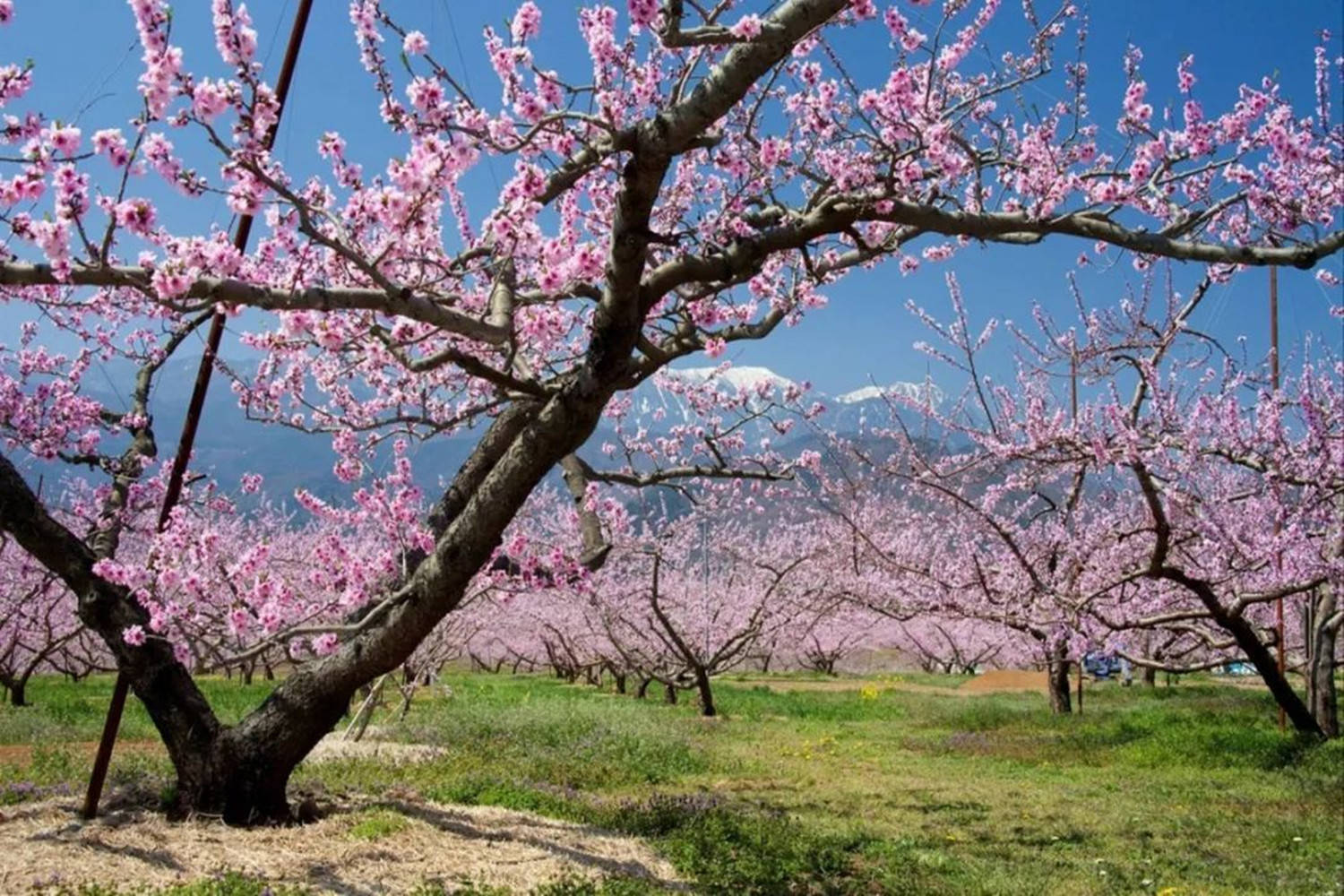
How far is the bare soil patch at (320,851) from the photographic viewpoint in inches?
244

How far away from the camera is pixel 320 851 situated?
6895 mm

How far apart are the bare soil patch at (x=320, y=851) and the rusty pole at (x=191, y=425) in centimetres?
38

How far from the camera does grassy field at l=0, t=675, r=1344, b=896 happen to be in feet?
25.7

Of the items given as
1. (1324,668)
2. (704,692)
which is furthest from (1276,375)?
(704,692)

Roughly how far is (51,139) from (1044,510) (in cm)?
1571

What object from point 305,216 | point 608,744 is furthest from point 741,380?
point 305,216

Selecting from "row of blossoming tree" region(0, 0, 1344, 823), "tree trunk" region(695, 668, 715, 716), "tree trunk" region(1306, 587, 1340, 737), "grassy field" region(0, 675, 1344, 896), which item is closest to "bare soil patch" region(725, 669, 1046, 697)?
"tree trunk" region(695, 668, 715, 716)

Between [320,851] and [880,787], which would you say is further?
[880,787]

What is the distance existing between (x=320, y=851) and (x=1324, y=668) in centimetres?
1492

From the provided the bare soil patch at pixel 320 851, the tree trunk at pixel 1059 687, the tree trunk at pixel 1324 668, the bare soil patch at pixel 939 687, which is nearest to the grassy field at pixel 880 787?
the bare soil patch at pixel 320 851

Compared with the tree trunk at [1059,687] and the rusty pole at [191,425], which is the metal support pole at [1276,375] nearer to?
the tree trunk at [1059,687]

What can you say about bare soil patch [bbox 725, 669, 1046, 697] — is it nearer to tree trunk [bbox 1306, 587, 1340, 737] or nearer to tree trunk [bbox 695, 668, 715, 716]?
tree trunk [bbox 695, 668, 715, 716]

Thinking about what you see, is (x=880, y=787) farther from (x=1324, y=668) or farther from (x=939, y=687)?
(x=939, y=687)

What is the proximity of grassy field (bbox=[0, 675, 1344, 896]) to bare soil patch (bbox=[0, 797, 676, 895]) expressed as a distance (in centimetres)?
33
